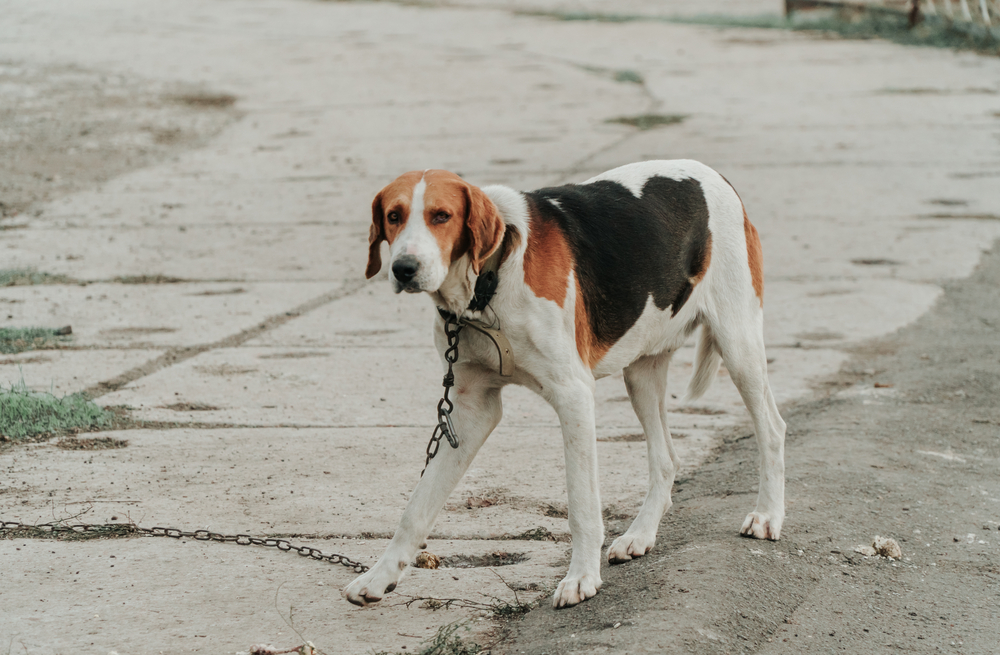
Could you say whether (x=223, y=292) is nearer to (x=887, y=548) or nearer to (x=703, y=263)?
(x=703, y=263)

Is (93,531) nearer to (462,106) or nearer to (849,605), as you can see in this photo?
(849,605)


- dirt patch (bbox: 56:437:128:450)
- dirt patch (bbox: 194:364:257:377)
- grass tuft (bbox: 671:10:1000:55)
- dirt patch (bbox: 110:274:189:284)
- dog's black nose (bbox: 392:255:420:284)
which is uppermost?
dog's black nose (bbox: 392:255:420:284)

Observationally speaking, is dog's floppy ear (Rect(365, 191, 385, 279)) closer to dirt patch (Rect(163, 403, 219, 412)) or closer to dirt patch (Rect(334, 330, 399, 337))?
dirt patch (Rect(163, 403, 219, 412))

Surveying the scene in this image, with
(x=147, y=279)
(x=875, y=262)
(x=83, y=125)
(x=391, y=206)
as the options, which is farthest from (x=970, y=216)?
(x=83, y=125)

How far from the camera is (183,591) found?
12.6 ft

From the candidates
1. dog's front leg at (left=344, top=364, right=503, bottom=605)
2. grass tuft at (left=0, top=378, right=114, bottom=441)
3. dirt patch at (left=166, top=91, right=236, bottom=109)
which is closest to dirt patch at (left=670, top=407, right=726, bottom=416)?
dog's front leg at (left=344, top=364, right=503, bottom=605)

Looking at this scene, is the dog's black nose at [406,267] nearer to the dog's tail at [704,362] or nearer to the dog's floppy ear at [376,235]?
the dog's floppy ear at [376,235]

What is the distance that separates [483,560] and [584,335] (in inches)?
36.0

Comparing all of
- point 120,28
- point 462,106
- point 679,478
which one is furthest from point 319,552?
point 120,28

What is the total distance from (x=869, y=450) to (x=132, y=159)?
32.4 feet

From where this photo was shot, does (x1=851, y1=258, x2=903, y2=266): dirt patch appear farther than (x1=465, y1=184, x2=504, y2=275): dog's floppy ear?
Yes

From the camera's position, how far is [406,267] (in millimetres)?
3404

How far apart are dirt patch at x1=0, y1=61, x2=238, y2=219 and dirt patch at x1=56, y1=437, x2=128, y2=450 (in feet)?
19.3

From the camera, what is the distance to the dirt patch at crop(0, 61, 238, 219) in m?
11.9
